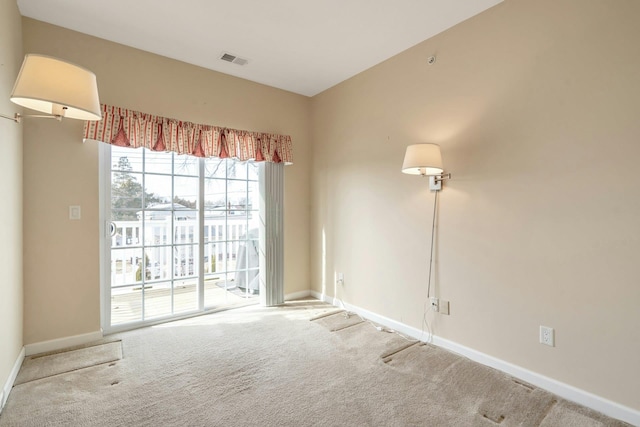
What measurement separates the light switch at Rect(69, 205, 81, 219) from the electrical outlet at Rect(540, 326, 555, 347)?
3.83 m

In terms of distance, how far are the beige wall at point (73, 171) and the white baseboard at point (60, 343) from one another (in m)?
0.04

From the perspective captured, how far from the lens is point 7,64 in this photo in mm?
2127

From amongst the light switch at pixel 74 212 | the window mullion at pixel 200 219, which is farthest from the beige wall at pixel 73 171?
the window mullion at pixel 200 219

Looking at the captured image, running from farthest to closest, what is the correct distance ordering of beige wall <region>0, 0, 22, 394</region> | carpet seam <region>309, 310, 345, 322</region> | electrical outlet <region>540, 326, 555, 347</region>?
1. carpet seam <region>309, 310, 345, 322</region>
2. electrical outlet <region>540, 326, 555, 347</region>
3. beige wall <region>0, 0, 22, 394</region>

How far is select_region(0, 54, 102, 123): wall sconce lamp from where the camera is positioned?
1509 mm

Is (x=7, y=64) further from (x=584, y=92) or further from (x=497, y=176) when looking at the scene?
(x=584, y=92)

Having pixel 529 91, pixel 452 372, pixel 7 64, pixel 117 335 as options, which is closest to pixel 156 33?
pixel 7 64

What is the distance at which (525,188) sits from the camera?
2273 mm

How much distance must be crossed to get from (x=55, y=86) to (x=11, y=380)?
6.70 ft

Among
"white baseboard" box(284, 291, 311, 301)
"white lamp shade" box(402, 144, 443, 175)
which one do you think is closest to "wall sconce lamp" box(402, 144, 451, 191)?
"white lamp shade" box(402, 144, 443, 175)

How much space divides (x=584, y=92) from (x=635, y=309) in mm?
1347

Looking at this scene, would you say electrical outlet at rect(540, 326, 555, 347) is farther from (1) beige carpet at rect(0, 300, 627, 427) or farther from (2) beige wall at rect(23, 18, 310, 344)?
(2) beige wall at rect(23, 18, 310, 344)

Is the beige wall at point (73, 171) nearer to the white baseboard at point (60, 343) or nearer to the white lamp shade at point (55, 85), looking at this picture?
the white baseboard at point (60, 343)

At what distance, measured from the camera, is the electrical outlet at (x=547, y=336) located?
7.05 feet
